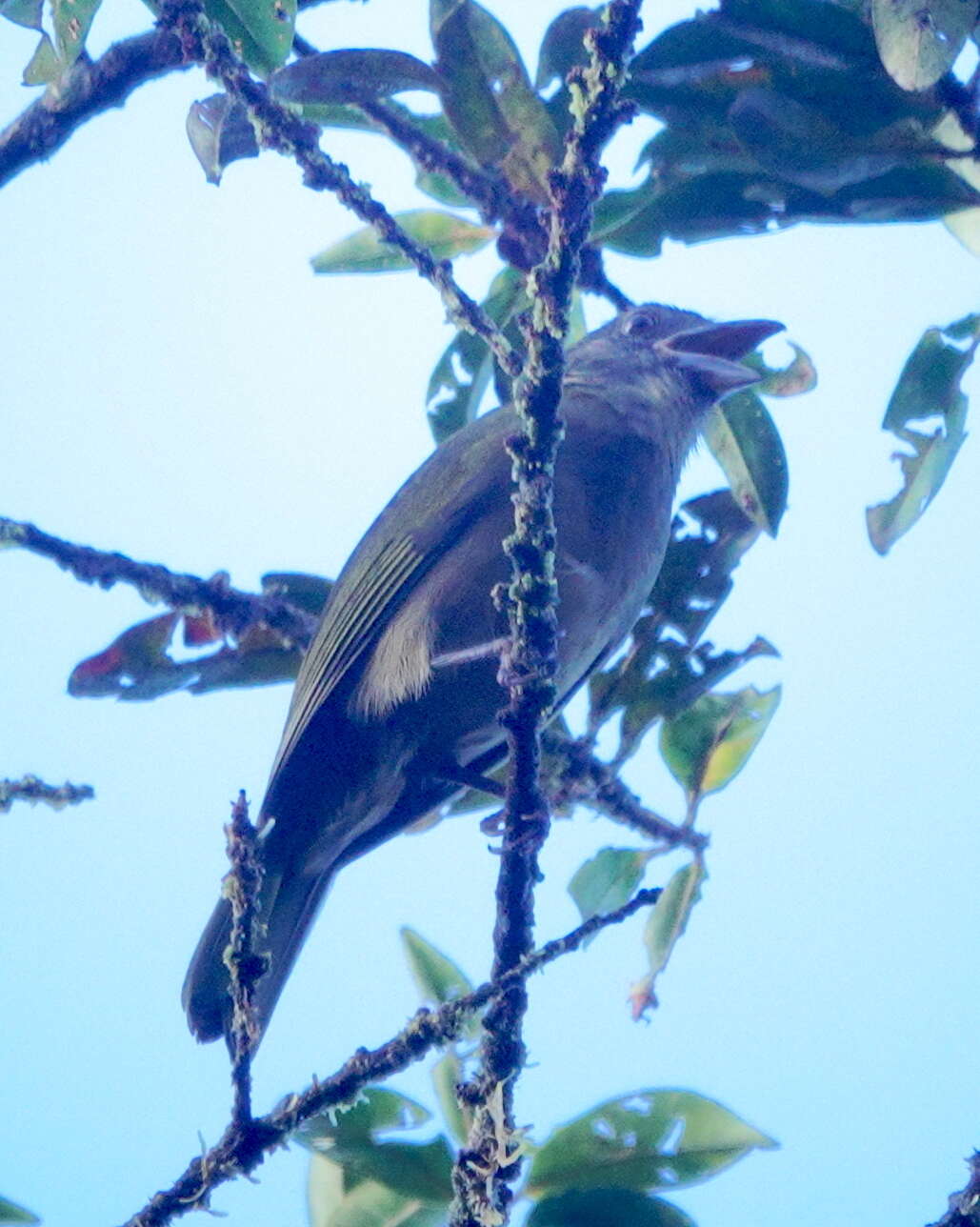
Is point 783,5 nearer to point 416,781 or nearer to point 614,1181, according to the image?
point 416,781

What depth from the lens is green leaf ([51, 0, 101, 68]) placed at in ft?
10.1

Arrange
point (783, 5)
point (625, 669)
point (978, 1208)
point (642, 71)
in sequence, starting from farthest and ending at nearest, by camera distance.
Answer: point (625, 669)
point (642, 71)
point (783, 5)
point (978, 1208)

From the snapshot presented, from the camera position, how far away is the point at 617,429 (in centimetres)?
401

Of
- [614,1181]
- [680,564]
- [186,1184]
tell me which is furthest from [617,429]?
[186,1184]

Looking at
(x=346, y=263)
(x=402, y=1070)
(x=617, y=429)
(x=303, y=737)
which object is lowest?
(x=402, y=1070)

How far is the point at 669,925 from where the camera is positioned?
11.4 ft

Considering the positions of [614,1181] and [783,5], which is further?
[783,5]

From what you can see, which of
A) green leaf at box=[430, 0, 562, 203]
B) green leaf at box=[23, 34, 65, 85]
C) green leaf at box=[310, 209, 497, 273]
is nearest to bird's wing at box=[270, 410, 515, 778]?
green leaf at box=[310, 209, 497, 273]

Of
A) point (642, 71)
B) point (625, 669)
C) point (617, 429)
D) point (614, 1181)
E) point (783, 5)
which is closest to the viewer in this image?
point (614, 1181)

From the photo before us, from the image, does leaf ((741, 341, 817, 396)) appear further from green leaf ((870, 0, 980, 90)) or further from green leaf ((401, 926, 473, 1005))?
green leaf ((401, 926, 473, 1005))

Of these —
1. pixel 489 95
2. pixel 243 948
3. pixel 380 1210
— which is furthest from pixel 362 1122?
pixel 489 95

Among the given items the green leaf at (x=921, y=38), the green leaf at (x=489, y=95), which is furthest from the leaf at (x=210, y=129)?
the green leaf at (x=921, y=38)

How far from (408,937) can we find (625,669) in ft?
2.86

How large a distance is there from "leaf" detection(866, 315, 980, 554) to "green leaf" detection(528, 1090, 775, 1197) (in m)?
1.43
